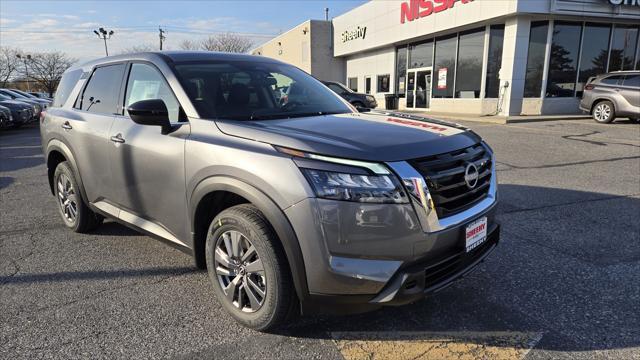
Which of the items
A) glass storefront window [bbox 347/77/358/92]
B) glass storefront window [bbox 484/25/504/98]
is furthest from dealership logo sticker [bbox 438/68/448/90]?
glass storefront window [bbox 347/77/358/92]

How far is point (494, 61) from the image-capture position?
60.4 feet

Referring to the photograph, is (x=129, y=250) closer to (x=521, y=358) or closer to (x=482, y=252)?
(x=482, y=252)

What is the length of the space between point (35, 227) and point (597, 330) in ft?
18.1

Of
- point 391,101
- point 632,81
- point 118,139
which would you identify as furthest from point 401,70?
point 118,139

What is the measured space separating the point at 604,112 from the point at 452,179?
14.4 meters

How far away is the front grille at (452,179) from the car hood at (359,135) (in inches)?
2.0

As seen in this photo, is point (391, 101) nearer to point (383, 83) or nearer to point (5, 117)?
point (383, 83)

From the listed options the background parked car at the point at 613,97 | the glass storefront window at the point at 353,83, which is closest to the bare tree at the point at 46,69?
the glass storefront window at the point at 353,83

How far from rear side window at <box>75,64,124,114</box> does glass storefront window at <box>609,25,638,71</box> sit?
2014 cm

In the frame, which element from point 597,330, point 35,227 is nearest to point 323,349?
point 597,330

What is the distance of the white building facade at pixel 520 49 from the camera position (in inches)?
658

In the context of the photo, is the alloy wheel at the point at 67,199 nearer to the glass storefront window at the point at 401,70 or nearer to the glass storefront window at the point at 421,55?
the glass storefront window at the point at 421,55

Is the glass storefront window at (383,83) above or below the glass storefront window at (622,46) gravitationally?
below

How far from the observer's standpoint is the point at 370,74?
101 feet
